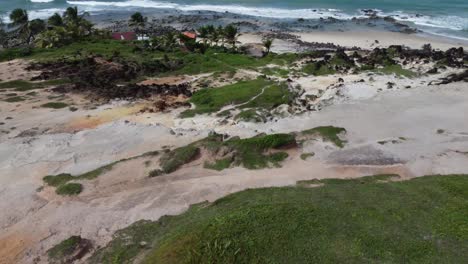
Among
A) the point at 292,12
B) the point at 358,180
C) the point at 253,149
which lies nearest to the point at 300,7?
the point at 292,12

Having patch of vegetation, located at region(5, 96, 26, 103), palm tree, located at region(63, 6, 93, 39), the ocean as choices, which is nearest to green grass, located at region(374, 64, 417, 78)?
patch of vegetation, located at region(5, 96, 26, 103)

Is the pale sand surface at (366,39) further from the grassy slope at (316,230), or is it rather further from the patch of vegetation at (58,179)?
the grassy slope at (316,230)

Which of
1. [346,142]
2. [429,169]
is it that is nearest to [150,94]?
[346,142]

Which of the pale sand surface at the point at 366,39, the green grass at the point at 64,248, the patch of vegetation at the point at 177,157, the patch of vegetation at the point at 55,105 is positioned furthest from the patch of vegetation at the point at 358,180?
the pale sand surface at the point at 366,39

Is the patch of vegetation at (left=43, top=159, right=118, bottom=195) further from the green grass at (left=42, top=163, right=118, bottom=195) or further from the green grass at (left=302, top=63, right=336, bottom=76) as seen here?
the green grass at (left=302, top=63, right=336, bottom=76)

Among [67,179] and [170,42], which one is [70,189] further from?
[170,42]
